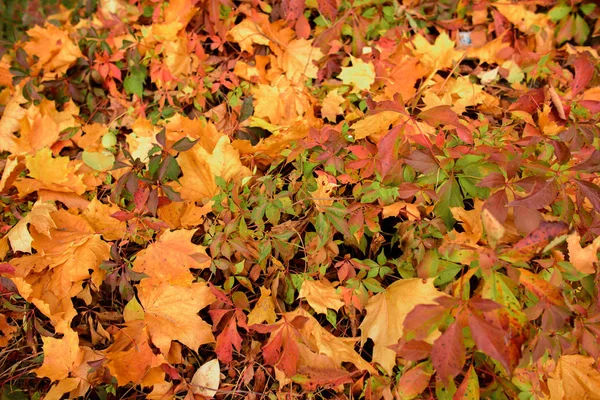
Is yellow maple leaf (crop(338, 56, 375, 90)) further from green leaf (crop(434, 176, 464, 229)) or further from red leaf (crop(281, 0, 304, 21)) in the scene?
green leaf (crop(434, 176, 464, 229))

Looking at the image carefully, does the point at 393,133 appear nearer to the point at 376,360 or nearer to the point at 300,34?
the point at 376,360

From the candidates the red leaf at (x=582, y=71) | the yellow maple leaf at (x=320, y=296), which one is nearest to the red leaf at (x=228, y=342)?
the yellow maple leaf at (x=320, y=296)

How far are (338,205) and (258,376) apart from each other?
23.6 inches

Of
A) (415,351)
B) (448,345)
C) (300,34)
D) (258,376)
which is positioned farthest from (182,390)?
(300,34)

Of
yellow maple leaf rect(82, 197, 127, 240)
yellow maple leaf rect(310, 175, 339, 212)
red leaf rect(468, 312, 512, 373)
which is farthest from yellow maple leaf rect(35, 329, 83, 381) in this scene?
red leaf rect(468, 312, 512, 373)

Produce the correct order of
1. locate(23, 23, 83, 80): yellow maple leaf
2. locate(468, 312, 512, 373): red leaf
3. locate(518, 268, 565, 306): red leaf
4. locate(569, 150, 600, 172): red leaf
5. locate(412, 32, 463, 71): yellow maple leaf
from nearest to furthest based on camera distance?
locate(468, 312, 512, 373): red leaf
locate(518, 268, 565, 306): red leaf
locate(569, 150, 600, 172): red leaf
locate(412, 32, 463, 71): yellow maple leaf
locate(23, 23, 83, 80): yellow maple leaf

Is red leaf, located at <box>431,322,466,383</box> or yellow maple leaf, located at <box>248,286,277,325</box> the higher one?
red leaf, located at <box>431,322,466,383</box>

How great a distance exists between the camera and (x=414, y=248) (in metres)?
1.39

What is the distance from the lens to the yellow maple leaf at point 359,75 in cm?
192

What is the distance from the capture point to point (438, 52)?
6.60ft

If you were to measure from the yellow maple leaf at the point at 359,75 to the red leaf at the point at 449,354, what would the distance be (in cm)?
115

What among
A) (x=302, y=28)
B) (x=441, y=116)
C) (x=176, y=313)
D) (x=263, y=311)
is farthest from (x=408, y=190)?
(x=302, y=28)

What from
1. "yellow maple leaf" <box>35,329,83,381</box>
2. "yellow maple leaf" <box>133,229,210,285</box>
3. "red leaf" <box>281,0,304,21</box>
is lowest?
"yellow maple leaf" <box>35,329,83,381</box>

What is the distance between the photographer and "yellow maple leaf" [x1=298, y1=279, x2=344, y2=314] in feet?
4.71
